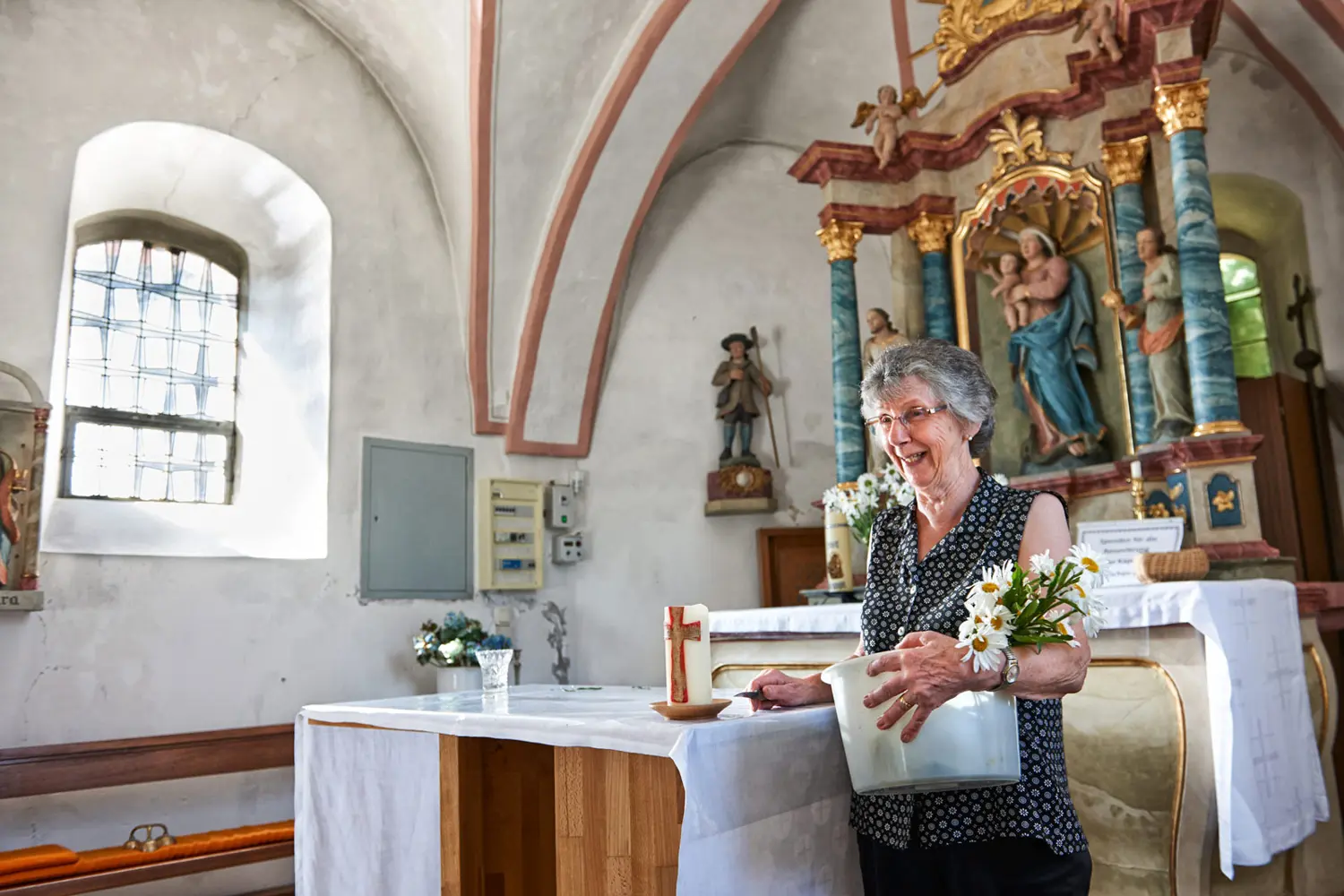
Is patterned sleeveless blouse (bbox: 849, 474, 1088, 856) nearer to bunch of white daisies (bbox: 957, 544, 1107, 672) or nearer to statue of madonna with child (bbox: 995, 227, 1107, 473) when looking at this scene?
bunch of white daisies (bbox: 957, 544, 1107, 672)

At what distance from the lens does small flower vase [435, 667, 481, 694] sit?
6332mm

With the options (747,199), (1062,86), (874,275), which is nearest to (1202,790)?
(1062,86)

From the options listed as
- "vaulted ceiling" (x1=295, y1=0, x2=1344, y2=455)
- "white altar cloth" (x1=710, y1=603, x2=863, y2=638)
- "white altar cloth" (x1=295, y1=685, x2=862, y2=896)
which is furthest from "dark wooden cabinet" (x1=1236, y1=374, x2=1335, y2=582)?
"white altar cloth" (x1=295, y1=685, x2=862, y2=896)

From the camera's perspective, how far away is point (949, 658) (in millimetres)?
1646

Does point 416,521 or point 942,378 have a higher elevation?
point 416,521

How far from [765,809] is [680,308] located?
6960 mm

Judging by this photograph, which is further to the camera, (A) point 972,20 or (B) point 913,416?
(A) point 972,20

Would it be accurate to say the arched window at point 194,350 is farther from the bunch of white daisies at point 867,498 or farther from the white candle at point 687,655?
the white candle at point 687,655

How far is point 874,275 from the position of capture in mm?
8703

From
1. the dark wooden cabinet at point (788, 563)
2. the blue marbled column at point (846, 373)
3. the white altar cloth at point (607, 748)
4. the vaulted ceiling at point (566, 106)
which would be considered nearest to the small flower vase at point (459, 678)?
the vaulted ceiling at point (566, 106)

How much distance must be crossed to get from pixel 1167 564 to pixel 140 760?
483 centimetres

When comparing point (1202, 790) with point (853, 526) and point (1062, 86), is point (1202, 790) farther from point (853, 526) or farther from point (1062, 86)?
point (1062, 86)

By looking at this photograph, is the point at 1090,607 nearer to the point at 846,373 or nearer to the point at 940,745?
the point at 940,745

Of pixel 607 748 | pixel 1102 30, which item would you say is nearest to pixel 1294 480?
pixel 1102 30
